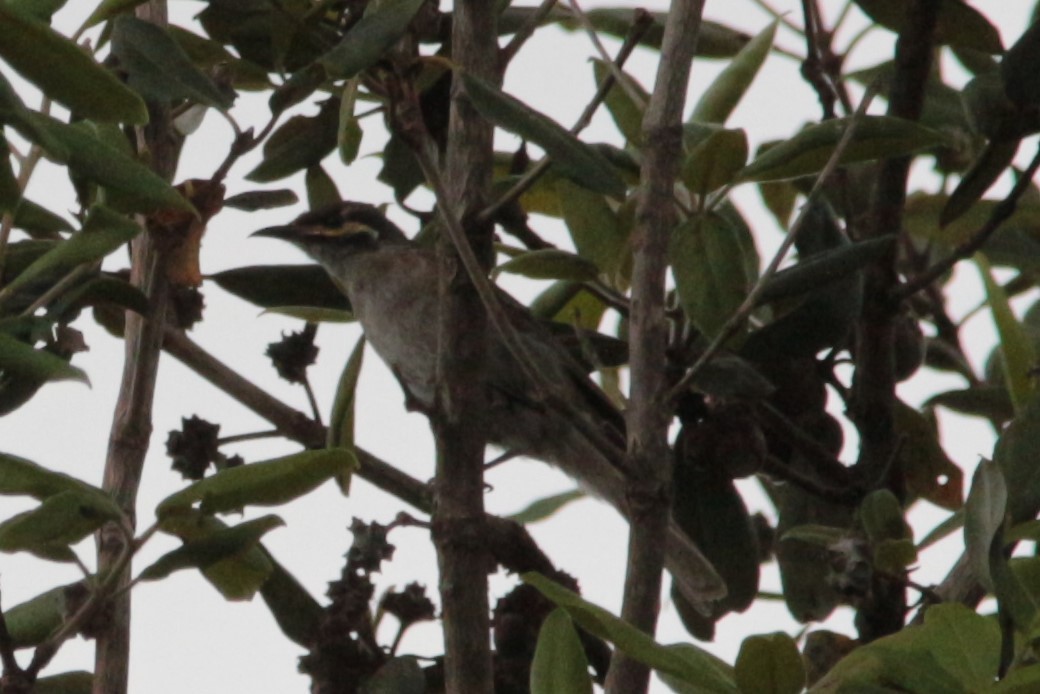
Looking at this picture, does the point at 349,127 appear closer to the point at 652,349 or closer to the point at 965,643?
the point at 652,349

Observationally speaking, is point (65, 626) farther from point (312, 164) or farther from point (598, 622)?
point (312, 164)

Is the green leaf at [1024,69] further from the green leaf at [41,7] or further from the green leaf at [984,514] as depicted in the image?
the green leaf at [41,7]

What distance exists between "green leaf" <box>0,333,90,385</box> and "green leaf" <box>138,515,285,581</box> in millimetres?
267

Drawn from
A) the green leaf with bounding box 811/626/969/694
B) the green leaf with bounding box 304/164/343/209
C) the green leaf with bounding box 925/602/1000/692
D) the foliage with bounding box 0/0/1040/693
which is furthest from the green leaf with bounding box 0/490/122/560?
the green leaf with bounding box 304/164/343/209

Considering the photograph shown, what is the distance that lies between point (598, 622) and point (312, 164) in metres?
1.42

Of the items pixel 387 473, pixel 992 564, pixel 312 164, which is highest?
pixel 312 164

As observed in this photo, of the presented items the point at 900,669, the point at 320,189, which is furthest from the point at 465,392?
the point at 320,189

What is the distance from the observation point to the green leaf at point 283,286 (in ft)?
9.71

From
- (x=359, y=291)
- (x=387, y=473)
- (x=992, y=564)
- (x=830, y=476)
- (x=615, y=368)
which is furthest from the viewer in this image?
(x=359, y=291)

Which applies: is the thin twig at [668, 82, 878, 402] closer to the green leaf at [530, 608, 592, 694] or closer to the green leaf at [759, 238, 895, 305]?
the green leaf at [759, 238, 895, 305]

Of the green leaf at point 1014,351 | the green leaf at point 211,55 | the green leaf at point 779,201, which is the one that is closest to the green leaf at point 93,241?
the green leaf at point 211,55

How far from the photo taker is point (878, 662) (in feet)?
5.63

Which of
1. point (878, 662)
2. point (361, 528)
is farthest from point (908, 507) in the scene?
point (878, 662)

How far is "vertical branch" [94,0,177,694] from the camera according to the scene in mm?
2084
